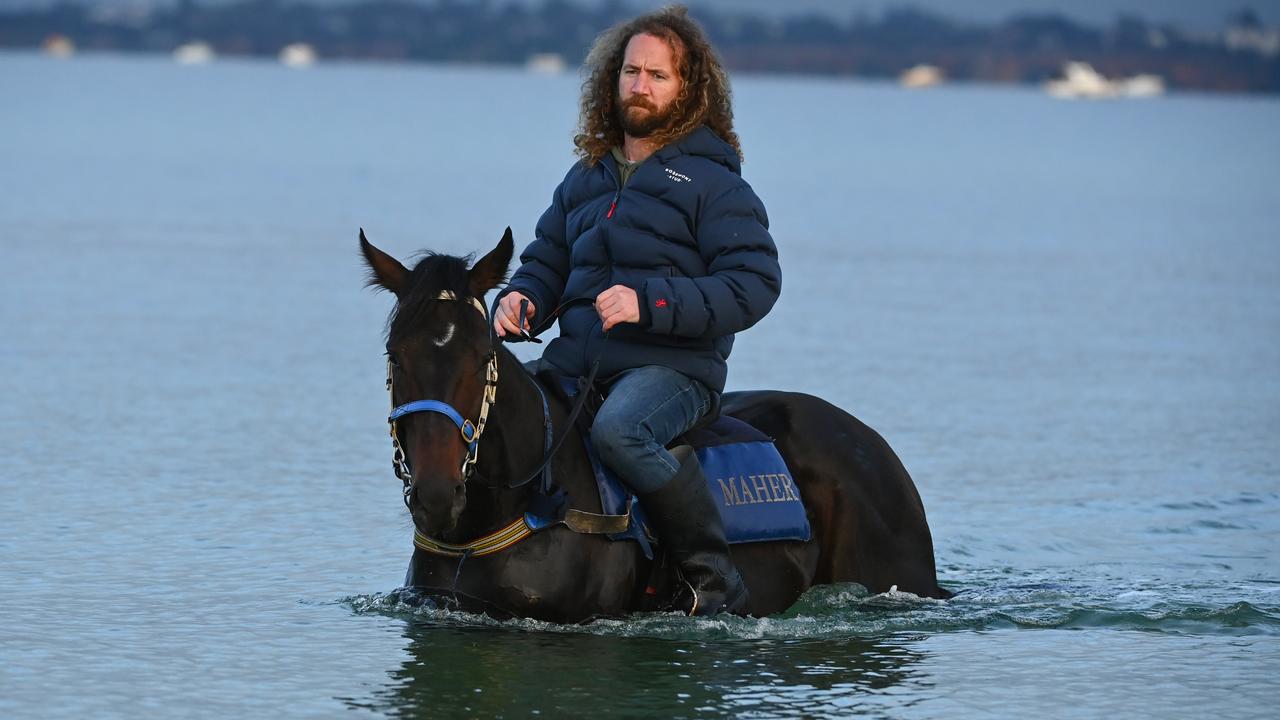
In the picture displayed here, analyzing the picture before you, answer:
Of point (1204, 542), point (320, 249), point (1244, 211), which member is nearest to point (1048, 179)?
point (1244, 211)

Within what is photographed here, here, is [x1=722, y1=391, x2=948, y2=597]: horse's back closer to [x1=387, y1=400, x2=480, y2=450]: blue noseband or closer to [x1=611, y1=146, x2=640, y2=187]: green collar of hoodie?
[x1=611, y1=146, x2=640, y2=187]: green collar of hoodie

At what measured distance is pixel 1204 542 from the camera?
1166 centimetres

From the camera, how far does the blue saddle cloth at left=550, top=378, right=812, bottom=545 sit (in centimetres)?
834

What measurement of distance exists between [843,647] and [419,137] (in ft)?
247

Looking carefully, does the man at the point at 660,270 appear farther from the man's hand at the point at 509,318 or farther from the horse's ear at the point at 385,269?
the horse's ear at the point at 385,269

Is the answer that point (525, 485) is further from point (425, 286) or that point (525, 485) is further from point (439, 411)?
point (425, 286)

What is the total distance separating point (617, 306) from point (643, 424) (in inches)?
18.1

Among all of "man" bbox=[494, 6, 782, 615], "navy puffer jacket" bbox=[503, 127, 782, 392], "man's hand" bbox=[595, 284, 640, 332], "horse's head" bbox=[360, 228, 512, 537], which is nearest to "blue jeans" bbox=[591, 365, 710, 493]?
"man" bbox=[494, 6, 782, 615]

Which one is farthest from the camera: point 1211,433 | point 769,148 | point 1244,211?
point 769,148

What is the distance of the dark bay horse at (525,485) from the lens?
7.31 m

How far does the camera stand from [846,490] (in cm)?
880

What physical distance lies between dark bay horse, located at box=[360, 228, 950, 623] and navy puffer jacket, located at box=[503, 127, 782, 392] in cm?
42

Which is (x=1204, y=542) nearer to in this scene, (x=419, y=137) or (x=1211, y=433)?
(x=1211, y=433)

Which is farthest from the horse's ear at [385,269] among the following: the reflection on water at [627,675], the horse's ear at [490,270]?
the reflection on water at [627,675]
